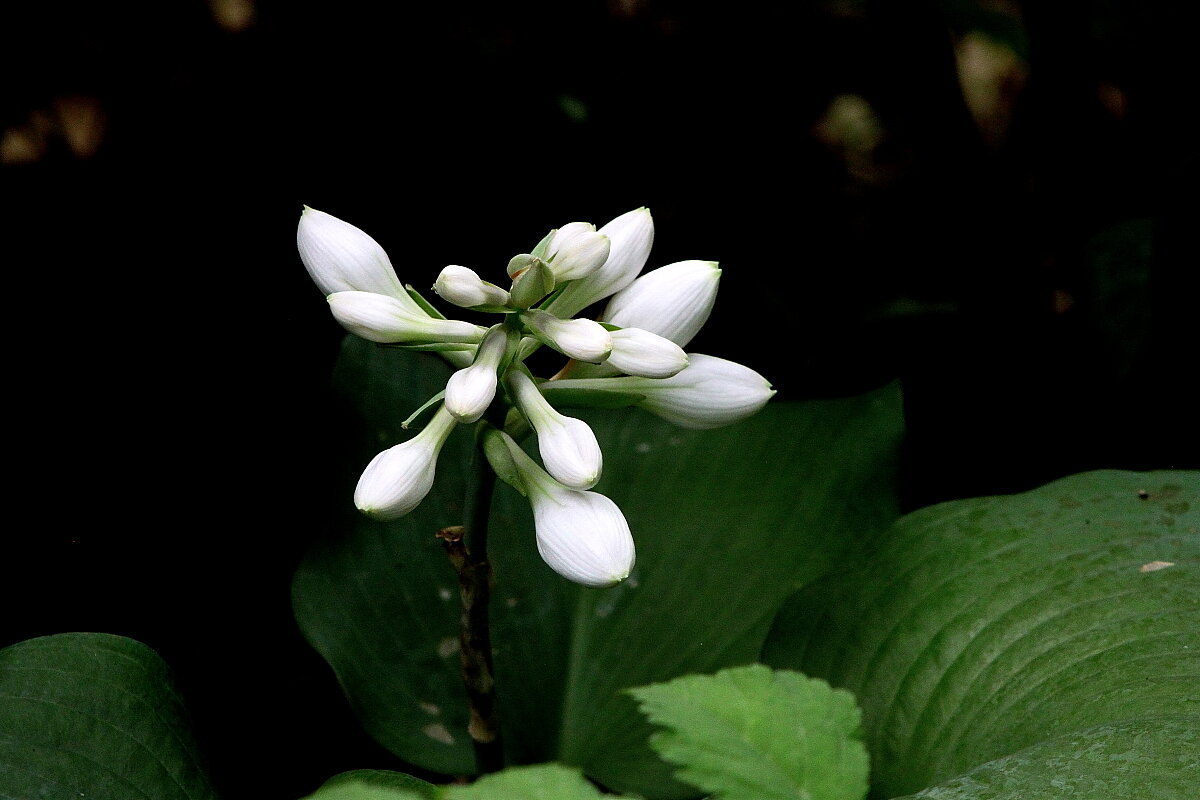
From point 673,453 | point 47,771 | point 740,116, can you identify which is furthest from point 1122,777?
point 740,116

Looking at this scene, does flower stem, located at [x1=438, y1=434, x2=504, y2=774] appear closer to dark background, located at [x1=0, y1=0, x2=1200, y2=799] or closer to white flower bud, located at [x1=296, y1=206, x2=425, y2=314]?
white flower bud, located at [x1=296, y1=206, x2=425, y2=314]

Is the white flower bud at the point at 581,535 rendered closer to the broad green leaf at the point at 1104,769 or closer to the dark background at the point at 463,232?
the broad green leaf at the point at 1104,769

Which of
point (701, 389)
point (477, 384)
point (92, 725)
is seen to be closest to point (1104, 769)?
point (701, 389)

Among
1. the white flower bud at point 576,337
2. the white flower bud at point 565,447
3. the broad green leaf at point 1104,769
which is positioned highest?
the white flower bud at point 576,337

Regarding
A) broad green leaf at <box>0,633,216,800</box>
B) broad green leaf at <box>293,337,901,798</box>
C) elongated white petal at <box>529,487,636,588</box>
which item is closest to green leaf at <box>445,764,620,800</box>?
elongated white petal at <box>529,487,636,588</box>

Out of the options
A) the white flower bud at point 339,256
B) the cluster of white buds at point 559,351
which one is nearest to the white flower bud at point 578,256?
the cluster of white buds at point 559,351

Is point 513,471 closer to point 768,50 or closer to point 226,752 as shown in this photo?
point 226,752

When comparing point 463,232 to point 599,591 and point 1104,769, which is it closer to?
point 599,591
